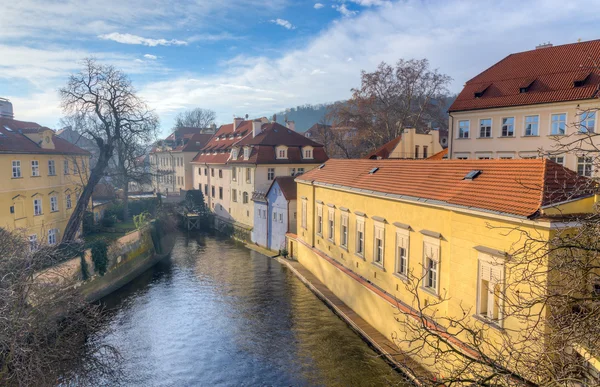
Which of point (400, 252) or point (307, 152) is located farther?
point (307, 152)

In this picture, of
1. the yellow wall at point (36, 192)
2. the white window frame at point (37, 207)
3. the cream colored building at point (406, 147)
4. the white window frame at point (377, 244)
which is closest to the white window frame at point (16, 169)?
the yellow wall at point (36, 192)

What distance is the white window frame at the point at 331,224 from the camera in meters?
17.6

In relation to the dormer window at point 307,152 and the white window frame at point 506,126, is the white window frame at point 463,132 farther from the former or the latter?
the dormer window at point 307,152

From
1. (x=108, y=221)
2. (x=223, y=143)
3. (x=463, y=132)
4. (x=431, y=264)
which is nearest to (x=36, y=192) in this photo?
(x=108, y=221)

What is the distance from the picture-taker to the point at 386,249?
12.9 meters

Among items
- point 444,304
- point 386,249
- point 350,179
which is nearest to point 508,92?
point 350,179

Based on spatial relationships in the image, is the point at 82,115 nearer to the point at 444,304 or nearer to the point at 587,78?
the point at 444,304

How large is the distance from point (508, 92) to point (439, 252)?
561 inches

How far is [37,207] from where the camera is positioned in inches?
822

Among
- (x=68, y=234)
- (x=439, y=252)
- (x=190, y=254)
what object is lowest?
(x=190, y=254)

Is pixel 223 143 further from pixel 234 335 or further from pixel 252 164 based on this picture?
pixel 234 335

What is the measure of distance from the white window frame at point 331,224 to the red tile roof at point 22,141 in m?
14.8

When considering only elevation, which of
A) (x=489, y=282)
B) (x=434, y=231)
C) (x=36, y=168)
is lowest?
(x=489, y=282)

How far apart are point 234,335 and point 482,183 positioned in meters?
9.33
